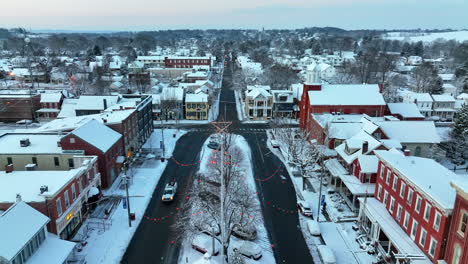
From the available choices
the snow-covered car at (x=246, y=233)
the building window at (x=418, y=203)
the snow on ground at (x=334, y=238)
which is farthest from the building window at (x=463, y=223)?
the snow-covered car at (x=246, y=233)

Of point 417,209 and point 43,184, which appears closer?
point 417,209

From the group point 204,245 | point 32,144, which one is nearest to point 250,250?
point 204,245

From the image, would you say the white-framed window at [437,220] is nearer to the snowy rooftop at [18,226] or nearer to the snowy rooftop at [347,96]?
the snowy rooftop at [18,226]

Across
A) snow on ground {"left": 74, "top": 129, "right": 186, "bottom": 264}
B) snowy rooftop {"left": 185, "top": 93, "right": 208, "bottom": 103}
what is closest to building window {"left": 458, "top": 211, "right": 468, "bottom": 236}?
snow on ground {"left": 74, "top": 129, "right": 186, "bottom": 264}

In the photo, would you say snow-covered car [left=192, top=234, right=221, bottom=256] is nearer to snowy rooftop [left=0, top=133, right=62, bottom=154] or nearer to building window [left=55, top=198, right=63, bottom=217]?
building window [left=55, top=198, right=63, bottom=217]

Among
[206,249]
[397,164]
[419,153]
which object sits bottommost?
[206,249]

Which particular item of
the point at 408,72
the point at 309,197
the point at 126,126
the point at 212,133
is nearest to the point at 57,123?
the point at 126,126

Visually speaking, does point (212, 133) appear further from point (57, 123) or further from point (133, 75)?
point (133, 75)
